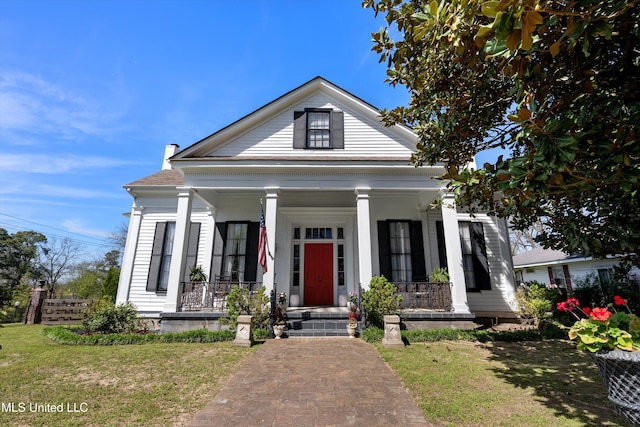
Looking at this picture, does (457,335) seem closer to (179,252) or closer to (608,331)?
(608,331)

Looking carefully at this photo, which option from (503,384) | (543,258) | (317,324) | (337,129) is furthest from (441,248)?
(543,258)

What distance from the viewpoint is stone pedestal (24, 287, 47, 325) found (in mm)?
12398

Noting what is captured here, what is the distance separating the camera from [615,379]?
2.51 meters

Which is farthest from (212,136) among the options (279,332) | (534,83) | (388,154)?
(534,83)

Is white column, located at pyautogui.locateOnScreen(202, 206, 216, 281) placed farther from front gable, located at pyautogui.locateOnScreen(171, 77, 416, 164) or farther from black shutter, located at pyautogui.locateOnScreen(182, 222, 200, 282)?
front gable, located at pyautogui.locateOnScreen(171, 77, 416, 164)

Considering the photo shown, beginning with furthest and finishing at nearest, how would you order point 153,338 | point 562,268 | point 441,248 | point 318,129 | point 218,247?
1. point 562,268
2. point 218,247
3. point 441,248
4. point 318,129
5. point 153,338

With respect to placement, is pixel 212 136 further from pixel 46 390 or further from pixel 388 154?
pixel 46 390

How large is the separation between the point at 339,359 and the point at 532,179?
491 centimetres

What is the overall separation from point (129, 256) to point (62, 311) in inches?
215

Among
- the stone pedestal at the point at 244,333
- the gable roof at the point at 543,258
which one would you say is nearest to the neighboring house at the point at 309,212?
the stone pedestal at the point at 244,333

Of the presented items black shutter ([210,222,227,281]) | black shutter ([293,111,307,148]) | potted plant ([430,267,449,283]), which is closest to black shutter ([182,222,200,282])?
black shutter ([210,222,227,281])

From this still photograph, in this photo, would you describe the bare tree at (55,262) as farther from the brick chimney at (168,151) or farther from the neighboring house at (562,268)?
the neighboring house at (562,268)

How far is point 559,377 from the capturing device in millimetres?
4941

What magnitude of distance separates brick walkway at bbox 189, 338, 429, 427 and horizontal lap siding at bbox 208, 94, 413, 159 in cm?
640
